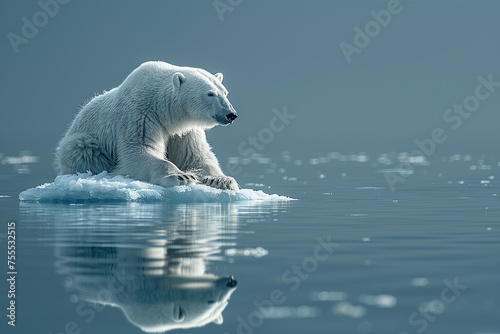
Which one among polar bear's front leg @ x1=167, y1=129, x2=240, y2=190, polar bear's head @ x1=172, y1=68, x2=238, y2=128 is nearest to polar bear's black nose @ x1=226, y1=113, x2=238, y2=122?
polar bear's head @ x1=172, y1=68, x2=238, y2=128

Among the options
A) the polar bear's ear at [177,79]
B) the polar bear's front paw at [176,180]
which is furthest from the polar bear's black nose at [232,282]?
the polar bear's ear at [177,79]

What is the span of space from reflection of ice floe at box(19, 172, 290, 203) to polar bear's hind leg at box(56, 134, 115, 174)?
1.81ft

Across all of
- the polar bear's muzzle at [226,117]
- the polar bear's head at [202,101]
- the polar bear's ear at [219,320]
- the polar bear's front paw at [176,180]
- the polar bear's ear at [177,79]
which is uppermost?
the polar bear's ear at [177,79]

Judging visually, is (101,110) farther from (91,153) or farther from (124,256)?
(124,256)

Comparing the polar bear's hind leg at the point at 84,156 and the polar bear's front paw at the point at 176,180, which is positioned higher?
the polar bear's hind leg at the point at 84,156

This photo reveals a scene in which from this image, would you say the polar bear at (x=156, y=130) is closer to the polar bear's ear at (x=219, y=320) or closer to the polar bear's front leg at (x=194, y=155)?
the polar bear's front leg at (x=194, y=155)

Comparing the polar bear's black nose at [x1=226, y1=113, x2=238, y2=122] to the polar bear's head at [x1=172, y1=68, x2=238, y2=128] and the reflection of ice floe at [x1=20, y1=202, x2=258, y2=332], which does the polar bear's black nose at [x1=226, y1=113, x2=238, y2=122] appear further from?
the reflection of ice floe at [x1=20, y1=202, x2=258, y2=332]

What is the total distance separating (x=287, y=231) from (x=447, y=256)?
193cm

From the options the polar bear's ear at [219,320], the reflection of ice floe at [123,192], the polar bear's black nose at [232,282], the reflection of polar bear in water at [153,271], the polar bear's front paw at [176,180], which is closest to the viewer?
the polar bear's ear at [219,320]

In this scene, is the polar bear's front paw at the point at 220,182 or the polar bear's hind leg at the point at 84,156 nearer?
the polar bear's front paw at the point at 220,182

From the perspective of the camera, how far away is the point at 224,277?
5336 mm

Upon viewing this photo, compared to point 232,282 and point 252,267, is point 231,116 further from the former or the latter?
point 232,282

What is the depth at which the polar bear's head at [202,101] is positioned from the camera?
36.8ft

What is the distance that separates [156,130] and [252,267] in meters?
5.81
